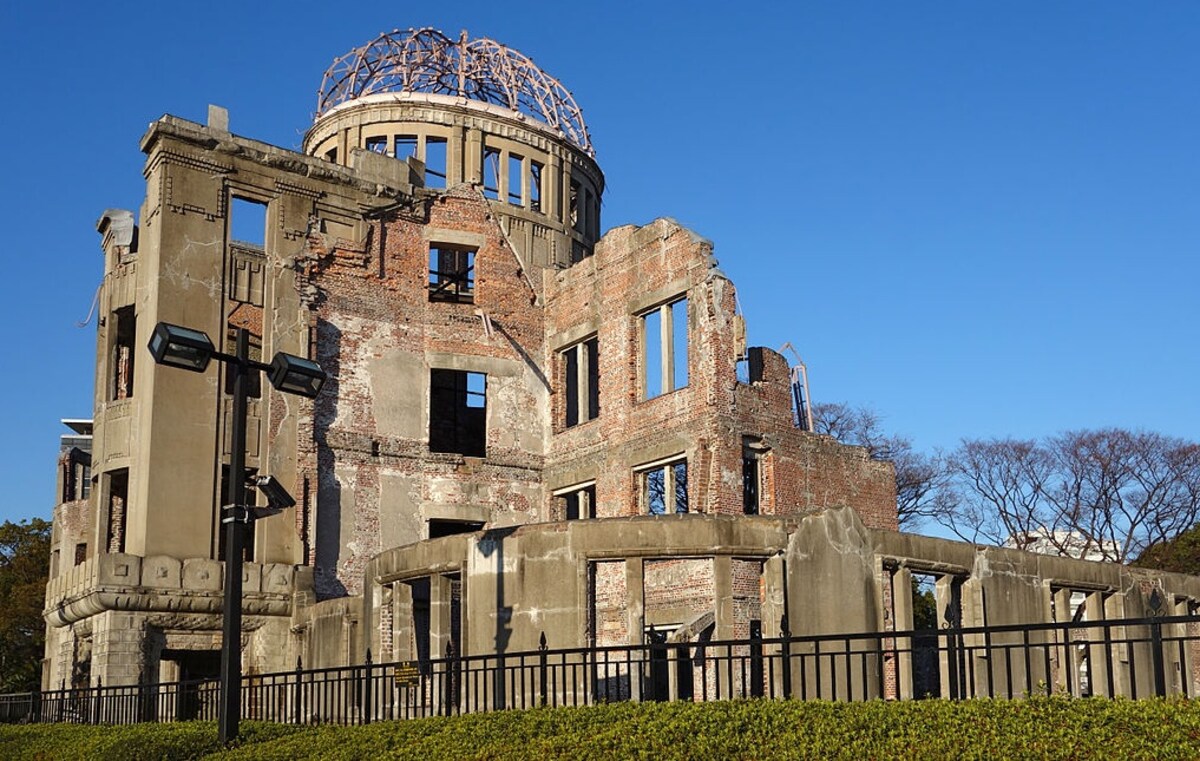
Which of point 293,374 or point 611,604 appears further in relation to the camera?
point 611,604

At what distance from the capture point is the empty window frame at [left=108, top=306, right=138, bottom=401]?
30.0 meters

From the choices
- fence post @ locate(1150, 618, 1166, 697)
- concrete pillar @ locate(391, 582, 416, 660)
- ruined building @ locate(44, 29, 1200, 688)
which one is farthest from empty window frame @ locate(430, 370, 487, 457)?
fence post @ locate(1150, 618, 1166, 697)

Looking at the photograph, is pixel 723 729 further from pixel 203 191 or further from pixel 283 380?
pixel 203 191

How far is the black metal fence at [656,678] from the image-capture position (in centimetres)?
1410

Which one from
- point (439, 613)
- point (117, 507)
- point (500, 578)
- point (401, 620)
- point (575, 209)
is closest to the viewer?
point (500, 578)

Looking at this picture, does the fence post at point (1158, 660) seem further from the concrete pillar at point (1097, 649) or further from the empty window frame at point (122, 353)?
the empty window frame at point (122, 353)

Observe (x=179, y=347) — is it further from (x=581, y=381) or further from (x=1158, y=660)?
(x=581, y=381)

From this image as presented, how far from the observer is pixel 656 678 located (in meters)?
19.0

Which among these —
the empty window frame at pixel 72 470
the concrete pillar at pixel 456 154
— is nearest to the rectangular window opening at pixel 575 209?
the concrete pillar at pixel 456 154

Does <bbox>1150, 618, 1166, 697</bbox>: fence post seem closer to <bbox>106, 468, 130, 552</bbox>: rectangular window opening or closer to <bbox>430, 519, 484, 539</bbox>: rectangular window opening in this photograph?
<bbox>430, 519, 484, 539</bbox>: rectangular window opening

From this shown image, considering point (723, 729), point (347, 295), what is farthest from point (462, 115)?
point (723, 729)

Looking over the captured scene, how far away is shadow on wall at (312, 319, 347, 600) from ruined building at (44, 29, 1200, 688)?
0.05m

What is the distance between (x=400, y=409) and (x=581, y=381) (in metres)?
4.44

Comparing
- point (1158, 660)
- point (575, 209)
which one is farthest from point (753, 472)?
point (1158, 660)
